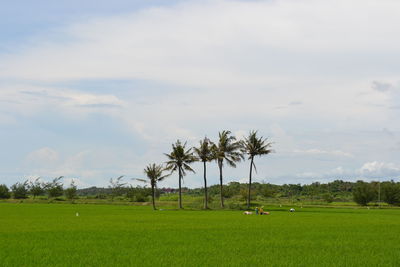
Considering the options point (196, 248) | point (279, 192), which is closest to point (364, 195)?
point (279, 192)

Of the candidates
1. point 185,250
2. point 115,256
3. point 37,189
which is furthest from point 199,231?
point 37,189

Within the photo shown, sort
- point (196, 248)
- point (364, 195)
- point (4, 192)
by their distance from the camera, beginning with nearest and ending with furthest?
point (196, 248) < point (364, 195) < point (4, 192)

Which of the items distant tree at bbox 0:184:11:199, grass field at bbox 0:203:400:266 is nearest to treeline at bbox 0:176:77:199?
distant tree at bbox 0:184:11:199

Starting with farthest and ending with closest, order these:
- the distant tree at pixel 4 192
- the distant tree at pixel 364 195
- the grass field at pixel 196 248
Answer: the distant tree at pixel 4 192 < the distant tree at pixel 364 195 < the grass field at pixel 196 248

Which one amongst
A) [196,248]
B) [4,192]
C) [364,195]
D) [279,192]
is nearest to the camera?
[196,248]

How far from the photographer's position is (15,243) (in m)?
24.0

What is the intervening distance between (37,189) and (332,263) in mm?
121517

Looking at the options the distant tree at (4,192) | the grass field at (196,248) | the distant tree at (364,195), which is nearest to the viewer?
the grass field at (196,248)

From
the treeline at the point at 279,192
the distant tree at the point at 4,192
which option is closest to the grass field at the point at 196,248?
the treeline at the point at 279,192

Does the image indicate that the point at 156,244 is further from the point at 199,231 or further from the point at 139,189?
the point at 139,189

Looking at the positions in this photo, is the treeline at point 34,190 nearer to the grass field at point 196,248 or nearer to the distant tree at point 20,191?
the distant tree at point 20,191

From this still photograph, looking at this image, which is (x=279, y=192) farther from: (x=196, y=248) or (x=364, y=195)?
(x=196, y=248)

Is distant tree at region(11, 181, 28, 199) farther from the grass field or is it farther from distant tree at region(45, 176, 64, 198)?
the grass field

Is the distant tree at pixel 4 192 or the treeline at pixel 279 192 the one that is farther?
the distant tree at pixel 4 192
